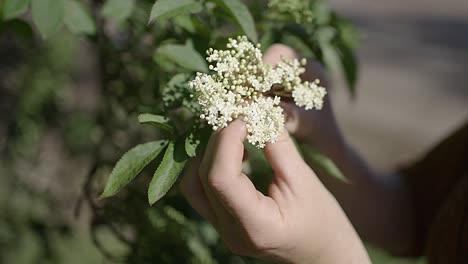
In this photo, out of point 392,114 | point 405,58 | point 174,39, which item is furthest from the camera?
point 405,58

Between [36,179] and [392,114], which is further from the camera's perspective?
[392,114]

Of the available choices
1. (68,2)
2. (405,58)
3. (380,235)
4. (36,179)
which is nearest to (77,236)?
(36,179)

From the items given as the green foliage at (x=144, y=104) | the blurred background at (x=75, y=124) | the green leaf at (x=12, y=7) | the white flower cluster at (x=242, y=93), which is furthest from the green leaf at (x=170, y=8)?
the blurred background at (x=75, y=124)

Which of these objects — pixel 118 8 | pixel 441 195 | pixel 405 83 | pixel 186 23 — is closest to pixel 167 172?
pixel 186 23

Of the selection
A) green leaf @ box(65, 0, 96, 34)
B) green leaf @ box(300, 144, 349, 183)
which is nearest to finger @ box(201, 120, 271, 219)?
green leaf @ box(300, 144, 349, 183)

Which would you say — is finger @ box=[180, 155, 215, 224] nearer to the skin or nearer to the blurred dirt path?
the skin

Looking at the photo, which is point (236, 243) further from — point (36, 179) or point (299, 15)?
point (36, 179)
